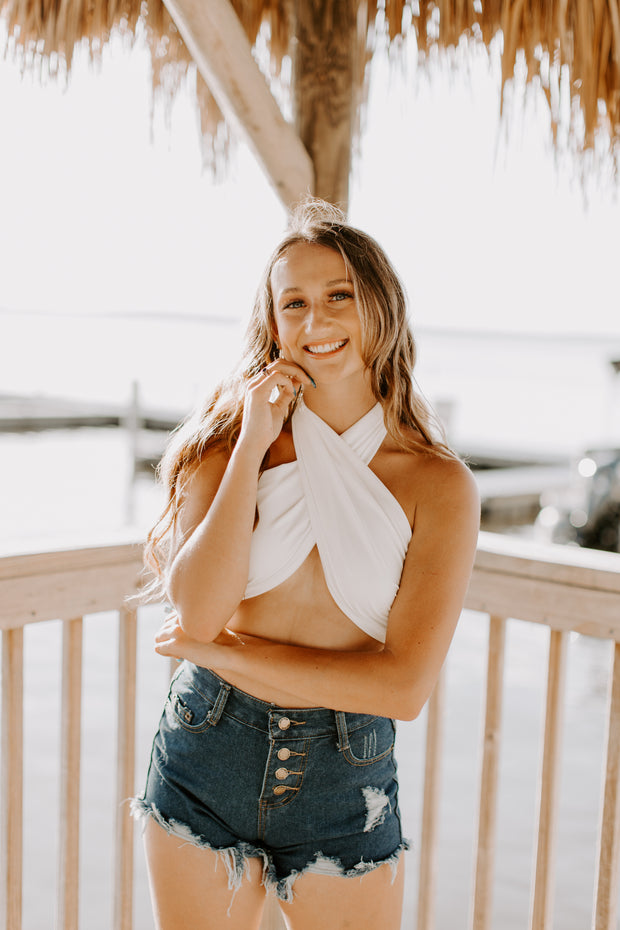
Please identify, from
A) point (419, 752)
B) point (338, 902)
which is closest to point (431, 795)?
point (338, 902)

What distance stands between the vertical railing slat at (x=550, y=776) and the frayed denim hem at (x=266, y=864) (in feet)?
1.33

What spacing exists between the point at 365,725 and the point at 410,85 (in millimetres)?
1598

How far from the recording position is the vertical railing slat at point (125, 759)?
181cm

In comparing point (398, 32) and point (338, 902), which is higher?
point (398, 32)

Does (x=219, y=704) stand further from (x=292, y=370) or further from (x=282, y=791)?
(x=292, y=370)

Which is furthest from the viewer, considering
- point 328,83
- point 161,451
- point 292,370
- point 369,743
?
point 161,451

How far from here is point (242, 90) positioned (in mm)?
1838

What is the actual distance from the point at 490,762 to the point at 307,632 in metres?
0.59

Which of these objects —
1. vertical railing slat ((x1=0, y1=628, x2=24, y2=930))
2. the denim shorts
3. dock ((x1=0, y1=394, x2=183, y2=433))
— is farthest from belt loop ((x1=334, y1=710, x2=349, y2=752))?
dock ((x1=0, y1=394, x2=183, y2=433))

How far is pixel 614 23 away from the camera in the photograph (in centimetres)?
176

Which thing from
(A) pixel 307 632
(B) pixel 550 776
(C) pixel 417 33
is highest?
(C) pixel 417 33

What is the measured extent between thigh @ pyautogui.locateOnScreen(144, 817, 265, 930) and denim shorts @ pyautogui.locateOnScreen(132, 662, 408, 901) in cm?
2

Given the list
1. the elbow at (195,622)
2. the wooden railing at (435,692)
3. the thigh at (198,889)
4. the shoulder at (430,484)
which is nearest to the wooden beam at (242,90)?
the shoulder at (430,484)

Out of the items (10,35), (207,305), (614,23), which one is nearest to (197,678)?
(614,23)
